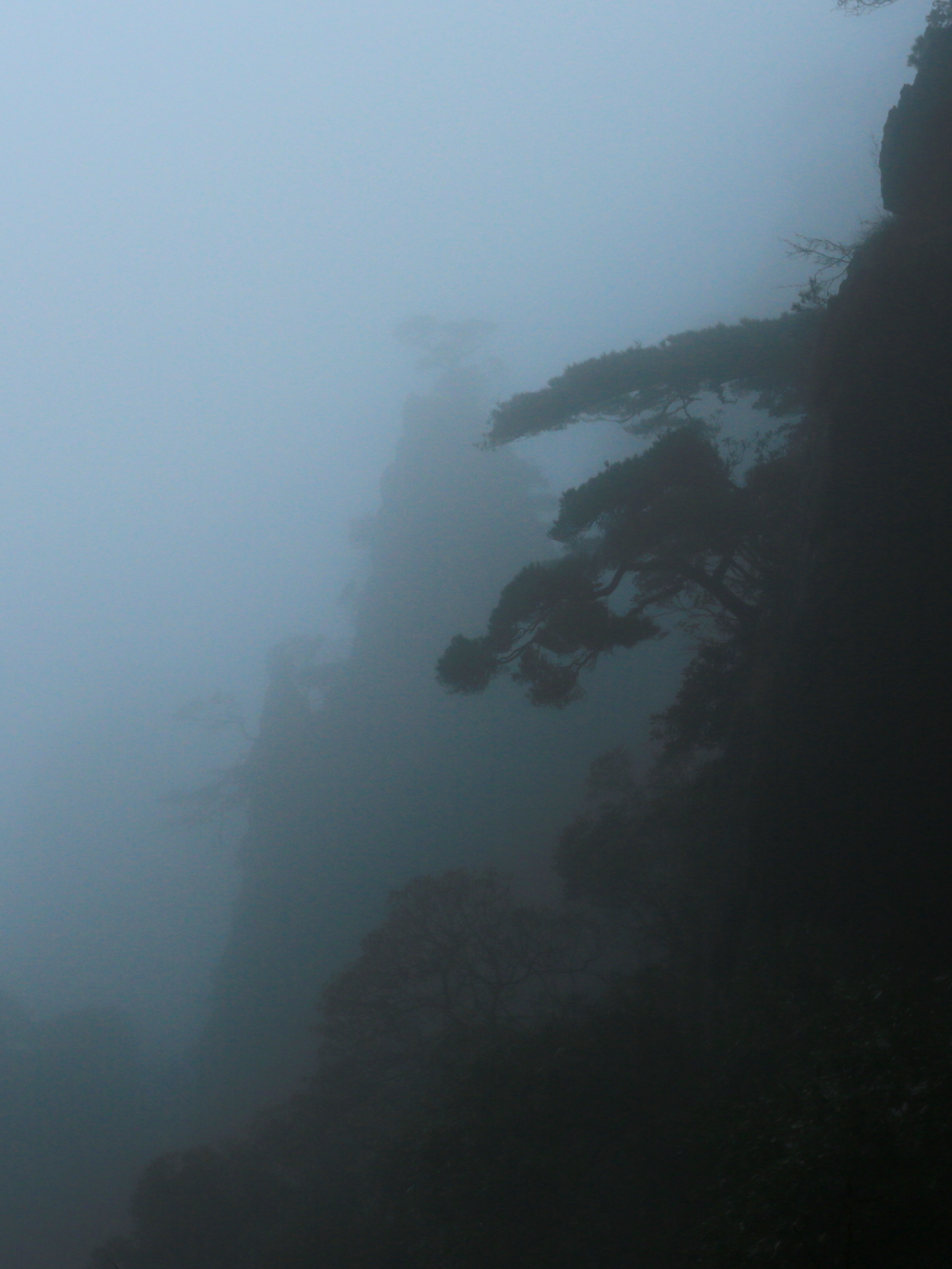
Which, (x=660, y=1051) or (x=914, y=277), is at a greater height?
(x=914, y=277)

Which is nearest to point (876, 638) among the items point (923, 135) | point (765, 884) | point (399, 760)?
point (765, 884)

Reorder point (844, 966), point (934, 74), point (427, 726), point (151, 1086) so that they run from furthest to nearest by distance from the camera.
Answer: point (151, 1086) → point (427, 726) → point (934, 74) → point (844, 966)

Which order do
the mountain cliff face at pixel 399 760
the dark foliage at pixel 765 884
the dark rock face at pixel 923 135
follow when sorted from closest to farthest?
the dark foliage at pixel 765 884 < the dark rock face at pixel 923 135 < the mountain cliff face at pixel 399 760

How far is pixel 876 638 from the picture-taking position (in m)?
9.88

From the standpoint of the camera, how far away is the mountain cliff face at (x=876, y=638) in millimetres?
9258

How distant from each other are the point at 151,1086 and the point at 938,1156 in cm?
4778

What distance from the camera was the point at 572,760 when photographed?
3528 cm

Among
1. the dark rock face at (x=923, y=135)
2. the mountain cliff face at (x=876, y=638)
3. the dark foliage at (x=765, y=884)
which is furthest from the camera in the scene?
the dark rock face at (x=923, y=135)

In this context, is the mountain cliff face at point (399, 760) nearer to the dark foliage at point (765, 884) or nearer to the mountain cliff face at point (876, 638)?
the dark foliage at point (765, 884)

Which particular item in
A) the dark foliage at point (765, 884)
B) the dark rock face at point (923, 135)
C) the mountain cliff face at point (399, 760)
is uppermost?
the mountain cliff face at point (399, 760)

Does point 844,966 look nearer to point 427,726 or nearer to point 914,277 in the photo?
point 914,277

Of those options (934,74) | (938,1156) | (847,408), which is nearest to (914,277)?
(847,408)

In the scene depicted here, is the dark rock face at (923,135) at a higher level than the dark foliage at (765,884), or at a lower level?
higher

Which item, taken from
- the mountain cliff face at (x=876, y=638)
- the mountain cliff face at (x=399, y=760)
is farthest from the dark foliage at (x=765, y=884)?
the mountain cliff face at (x=399, y=760)
